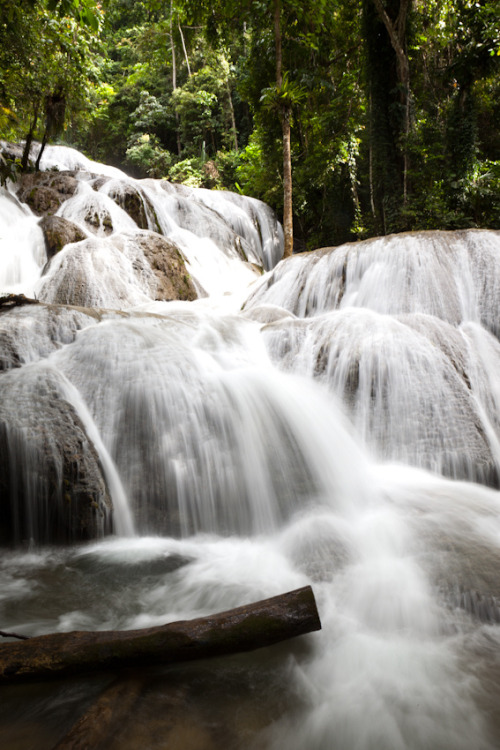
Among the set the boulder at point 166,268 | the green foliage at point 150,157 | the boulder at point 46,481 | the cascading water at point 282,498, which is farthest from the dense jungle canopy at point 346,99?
the green foliage at point 150,157

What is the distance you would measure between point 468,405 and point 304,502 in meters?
2.05

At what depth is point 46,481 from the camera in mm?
2828

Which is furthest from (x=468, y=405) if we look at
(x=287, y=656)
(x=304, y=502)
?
(x=287, y=656)

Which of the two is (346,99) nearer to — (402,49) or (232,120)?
A: (402,49)

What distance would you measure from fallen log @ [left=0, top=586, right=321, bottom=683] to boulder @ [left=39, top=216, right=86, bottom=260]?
26.4 ft

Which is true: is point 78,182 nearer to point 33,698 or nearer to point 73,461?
point 73,461

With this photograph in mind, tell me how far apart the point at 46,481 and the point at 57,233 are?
6949mm

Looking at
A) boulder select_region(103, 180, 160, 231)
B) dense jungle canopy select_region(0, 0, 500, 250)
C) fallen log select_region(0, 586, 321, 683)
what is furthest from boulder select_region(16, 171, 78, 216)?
fallen log select_region(0, 586, 321, 683)

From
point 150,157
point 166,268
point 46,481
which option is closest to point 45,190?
point 166,268

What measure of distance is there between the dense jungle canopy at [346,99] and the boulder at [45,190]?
84 centimetres

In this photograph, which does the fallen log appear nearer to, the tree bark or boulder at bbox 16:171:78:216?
boulder at bbox 16:171:78:216

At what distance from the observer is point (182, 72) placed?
25.5m

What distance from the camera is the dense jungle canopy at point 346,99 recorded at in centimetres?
907

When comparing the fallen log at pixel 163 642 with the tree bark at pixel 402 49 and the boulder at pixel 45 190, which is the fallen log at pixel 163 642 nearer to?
the boulder at pixel 45 190
